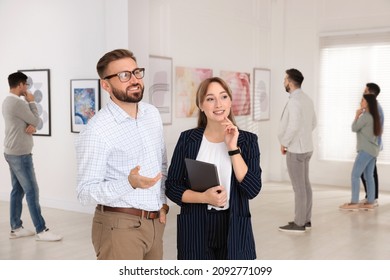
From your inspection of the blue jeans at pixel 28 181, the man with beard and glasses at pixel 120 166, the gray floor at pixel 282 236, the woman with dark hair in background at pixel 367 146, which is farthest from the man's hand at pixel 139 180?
the woman with dark hair in background at pixel 367 146

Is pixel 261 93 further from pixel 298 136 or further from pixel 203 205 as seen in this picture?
pixel 203 205

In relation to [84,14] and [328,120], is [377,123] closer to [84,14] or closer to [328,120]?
[328,120]

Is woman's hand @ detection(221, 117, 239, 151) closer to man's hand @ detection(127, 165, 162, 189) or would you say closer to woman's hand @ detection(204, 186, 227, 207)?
woman's hand @ detection(204, 186, 227, 207)

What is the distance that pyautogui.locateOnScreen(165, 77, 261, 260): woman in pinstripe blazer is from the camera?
2.40m

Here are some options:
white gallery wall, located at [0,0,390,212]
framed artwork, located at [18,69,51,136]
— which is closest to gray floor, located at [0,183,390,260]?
white gallery wall, located at [0,0,390,212]

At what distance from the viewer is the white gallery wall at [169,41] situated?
688 centimetres

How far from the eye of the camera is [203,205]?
8.11 ft

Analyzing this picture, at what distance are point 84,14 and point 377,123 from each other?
4.22 metres

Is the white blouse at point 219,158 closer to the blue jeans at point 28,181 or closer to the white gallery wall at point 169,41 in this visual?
the blue jeans at point 28,181

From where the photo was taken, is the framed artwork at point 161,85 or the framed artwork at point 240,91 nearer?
the framed artwork at point 161,85

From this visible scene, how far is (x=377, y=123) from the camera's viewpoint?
7027mm

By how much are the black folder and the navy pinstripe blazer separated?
0.24 ft

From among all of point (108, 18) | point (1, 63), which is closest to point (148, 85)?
point (108, 18)

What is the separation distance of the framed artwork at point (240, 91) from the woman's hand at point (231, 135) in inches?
254
